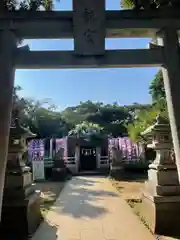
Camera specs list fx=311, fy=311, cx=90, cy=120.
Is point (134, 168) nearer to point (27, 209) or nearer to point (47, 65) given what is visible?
point (27, 209)

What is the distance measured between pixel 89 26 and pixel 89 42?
0.26 meters

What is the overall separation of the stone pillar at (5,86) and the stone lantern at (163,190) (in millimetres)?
3391

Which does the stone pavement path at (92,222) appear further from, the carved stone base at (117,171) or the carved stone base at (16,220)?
the carved stone base at (117,171)

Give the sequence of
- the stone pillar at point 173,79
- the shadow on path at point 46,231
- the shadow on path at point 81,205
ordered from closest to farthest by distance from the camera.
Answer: the stone pillar at point 173,79, the shadow on path at point 46,231, the shadow on path at point 81,205

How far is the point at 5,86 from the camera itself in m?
4.49

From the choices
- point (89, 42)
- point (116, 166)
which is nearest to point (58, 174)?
point (116, 166)

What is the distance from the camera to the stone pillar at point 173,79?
451 cm

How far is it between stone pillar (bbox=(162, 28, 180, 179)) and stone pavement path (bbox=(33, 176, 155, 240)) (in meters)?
2.42

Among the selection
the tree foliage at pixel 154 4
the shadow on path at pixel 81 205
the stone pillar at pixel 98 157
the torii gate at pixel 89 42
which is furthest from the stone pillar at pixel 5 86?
the stone pillar at pixel 98 157

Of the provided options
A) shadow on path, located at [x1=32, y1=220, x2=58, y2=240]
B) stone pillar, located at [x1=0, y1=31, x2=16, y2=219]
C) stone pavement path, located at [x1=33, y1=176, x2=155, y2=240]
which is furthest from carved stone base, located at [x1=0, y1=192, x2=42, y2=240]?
stone pillar, located at [x1=0, y1=31, x2=16, y2=219]

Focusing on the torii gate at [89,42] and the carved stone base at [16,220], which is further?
the carved stone base at [16,220]

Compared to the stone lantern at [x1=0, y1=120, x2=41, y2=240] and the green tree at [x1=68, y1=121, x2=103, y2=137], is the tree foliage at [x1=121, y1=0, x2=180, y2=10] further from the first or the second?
the green tree at [x1=68, y1=121, x2=103, y2=137]

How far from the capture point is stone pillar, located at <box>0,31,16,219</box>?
4383 millimetres

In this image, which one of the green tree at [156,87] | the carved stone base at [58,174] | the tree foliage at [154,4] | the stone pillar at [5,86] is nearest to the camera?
the stone pillar at [5,86]
